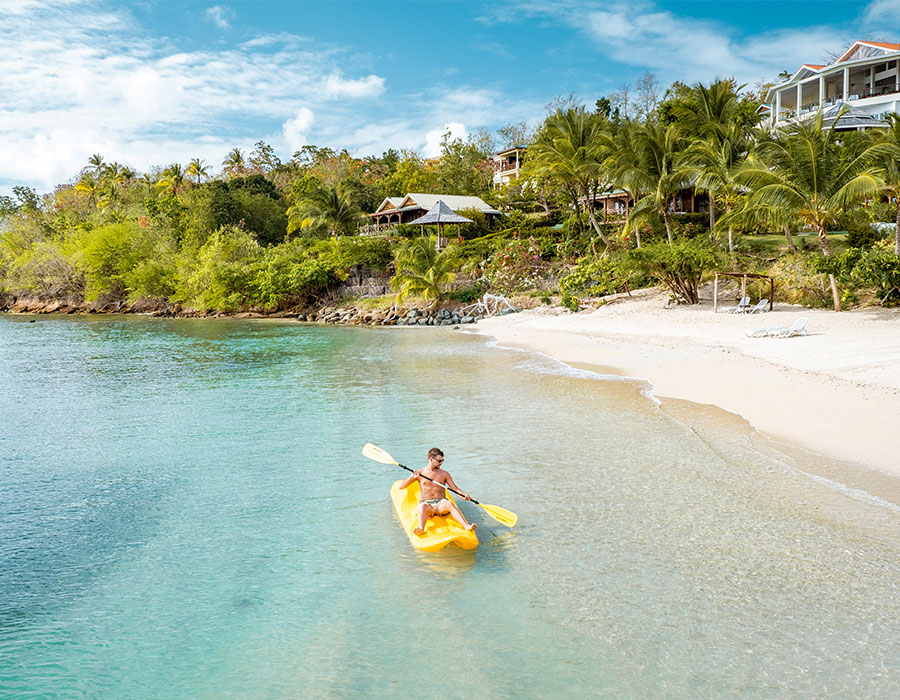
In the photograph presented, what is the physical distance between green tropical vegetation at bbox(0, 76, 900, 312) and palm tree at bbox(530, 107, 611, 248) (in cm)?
11

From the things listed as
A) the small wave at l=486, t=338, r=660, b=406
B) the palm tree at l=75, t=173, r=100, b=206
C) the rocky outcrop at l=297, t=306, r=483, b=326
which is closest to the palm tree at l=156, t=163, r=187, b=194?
the palm tree at l=75, t=173, r=100, b=206

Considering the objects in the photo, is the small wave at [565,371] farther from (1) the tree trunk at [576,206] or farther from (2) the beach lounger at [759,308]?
(1) the tree trunk at [576,206]

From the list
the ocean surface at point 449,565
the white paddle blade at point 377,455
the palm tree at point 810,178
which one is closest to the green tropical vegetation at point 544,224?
the palm tree at point 810,178

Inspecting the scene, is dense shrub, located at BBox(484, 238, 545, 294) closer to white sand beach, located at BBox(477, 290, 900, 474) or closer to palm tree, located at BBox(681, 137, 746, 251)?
white sand beach, located at BBox(477, 290, 900, 474)

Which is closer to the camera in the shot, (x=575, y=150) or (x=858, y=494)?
(x=858, y=494)

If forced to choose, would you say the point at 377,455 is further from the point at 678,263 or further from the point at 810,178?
the point at 678,263

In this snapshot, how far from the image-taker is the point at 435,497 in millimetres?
7320

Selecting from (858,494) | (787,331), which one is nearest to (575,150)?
(787,331)

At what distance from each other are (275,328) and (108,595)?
31416mm

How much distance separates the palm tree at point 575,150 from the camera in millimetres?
33094

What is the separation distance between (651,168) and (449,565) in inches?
1085

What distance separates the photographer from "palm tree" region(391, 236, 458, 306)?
3628 cm

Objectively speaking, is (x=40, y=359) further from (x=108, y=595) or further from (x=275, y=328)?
(x=108, y=595)

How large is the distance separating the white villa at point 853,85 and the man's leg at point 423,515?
136ft
